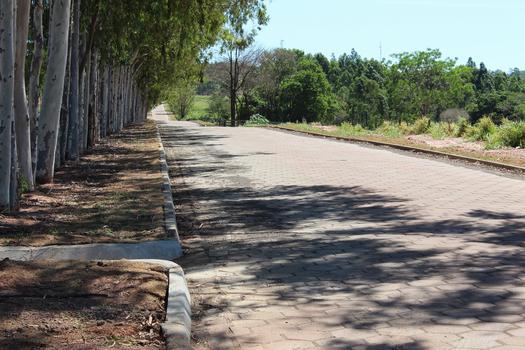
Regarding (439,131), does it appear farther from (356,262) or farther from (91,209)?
(356,262)

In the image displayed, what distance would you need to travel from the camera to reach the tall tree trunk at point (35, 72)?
39.0 feet

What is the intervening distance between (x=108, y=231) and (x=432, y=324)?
458 centimetres

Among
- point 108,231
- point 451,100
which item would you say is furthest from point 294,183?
point 451,100

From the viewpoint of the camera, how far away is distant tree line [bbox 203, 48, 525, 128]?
3169 inches

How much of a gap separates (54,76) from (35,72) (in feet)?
1.13

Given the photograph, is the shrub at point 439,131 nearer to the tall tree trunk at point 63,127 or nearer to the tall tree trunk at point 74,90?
the tall tree trunk at point 74,90

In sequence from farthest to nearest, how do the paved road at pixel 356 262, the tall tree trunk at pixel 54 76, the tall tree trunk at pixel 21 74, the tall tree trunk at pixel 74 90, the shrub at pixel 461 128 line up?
the shrub at pixel 461 128 < the tall tree trunk at pixel 74 90 < the tall tree trunk at pixel 54 76 < the tall tree trunk at pixel 21 74 < the paved road at pixel 356 262

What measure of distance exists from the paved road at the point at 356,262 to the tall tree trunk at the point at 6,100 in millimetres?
2549

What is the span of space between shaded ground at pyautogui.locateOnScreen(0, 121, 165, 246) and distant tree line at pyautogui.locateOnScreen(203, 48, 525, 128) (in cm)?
5665

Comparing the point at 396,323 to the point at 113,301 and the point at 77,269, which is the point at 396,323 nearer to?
the point at 113,301

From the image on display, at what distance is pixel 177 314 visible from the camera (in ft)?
16.2

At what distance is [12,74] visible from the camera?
29.3 ft

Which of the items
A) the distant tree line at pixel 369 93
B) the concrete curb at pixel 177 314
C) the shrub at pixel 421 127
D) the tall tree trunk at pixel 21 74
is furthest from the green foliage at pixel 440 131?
the distant tree line at pixel 369 93

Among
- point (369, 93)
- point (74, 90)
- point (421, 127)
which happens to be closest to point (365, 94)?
point (369, 93)
